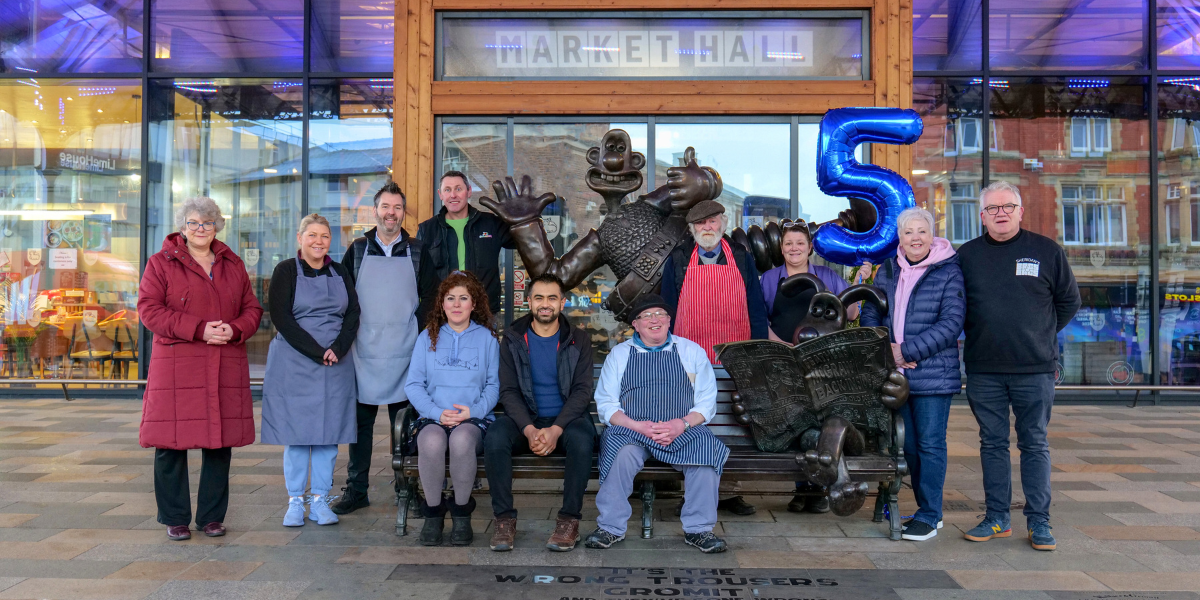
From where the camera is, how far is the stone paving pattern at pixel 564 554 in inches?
138

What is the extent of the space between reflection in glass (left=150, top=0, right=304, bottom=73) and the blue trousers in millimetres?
6825

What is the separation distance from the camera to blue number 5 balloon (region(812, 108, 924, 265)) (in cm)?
515

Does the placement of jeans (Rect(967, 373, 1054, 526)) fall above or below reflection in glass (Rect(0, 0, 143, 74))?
below

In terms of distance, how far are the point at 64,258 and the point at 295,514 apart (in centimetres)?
753

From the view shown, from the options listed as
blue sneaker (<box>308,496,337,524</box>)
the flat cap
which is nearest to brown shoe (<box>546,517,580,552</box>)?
blue sneaker (<box>308,496,337,524</box>)

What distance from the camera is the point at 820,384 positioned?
4395 millimetres

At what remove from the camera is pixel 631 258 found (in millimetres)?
5184

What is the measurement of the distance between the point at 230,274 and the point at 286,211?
19.7 ft

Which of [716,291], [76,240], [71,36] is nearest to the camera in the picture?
[716,291]

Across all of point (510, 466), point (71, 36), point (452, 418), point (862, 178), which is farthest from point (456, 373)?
point (71, 36)

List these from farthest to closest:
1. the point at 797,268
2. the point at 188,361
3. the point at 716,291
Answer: the point at 797,268, the point at 716,291, the point at 188,361

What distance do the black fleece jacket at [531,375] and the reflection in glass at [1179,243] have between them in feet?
28.2

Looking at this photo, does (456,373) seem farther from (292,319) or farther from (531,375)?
(292,319)

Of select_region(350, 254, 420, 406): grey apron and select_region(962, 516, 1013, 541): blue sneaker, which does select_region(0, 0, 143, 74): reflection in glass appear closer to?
select_region(350, 254, 420, 406): grey apron
